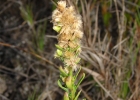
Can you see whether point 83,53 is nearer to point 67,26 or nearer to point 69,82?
point 69,82

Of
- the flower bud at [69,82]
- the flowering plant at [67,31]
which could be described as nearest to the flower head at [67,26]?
the flowering plant at [67,31]

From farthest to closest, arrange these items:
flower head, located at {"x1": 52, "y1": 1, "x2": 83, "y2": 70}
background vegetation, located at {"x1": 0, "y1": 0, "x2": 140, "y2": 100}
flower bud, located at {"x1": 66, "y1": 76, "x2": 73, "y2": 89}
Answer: background vegetation, located at {"x1": 0, "y1": 0, "x2": 140, "y2": 100}, flower bud, located at {"x1": 66, "y1": 76, "x2": 73, "y2": 89}, flower head, located at {"x1": 52, "y1": 1, "x2": 83, "y2": 70}

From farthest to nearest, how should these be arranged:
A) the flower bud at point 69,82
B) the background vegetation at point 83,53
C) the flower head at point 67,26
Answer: the background vegetation at point 83,53 < the flower bud at point 69,82 < the flower head at point 67,26

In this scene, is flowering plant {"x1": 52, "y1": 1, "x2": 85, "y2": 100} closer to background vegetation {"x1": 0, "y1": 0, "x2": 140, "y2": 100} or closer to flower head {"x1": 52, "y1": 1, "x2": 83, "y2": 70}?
flower head {"x1": 52, "y1": 1, "x2": 83, "y2": 70}

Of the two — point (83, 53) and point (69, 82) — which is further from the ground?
point (83, 53)

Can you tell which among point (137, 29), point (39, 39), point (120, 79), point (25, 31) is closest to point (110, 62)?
point (120, 79)

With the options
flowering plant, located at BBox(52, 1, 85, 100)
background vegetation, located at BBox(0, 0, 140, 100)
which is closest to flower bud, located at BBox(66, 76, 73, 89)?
flowering plant, located at BBox(52, 1, 85, 100)

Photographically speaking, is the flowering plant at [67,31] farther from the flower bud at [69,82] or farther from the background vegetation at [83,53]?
the background vegetation at [83,53]

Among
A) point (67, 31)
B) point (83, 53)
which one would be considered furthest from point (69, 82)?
point (83, 53)
